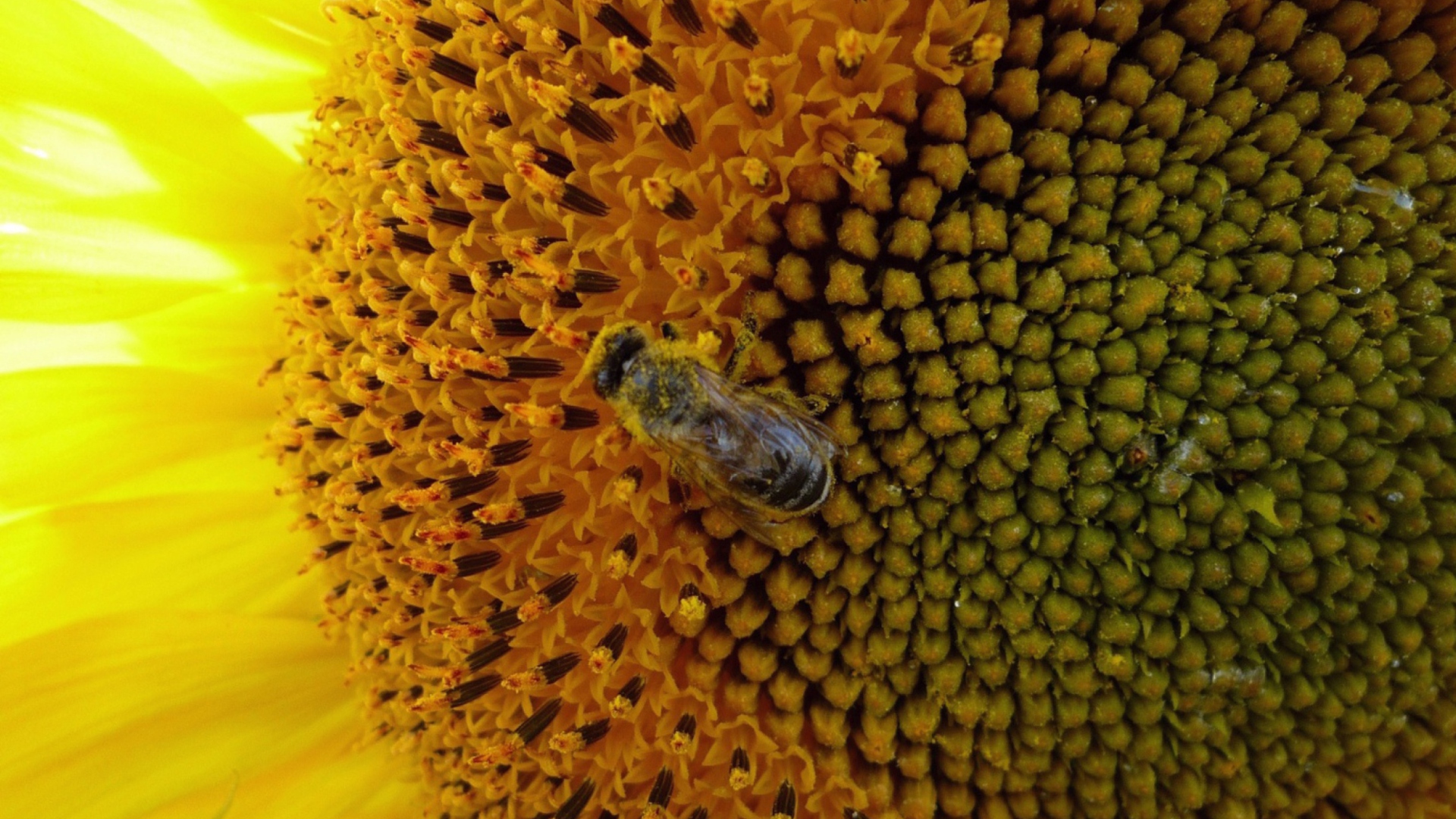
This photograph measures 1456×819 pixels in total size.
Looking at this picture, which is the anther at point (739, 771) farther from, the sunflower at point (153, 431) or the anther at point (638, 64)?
the anther at point (638, 64)

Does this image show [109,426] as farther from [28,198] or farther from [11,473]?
[28,198]

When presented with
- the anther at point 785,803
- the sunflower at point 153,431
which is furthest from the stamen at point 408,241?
the anther at point 785,803

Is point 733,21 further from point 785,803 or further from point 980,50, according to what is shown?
point 785,803

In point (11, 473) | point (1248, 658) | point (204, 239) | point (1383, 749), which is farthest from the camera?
point (204, 239)

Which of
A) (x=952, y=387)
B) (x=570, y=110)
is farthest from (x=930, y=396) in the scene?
(x=570, y=110)

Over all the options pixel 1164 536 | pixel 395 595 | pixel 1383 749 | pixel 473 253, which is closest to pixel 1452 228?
pixel 1164 536
